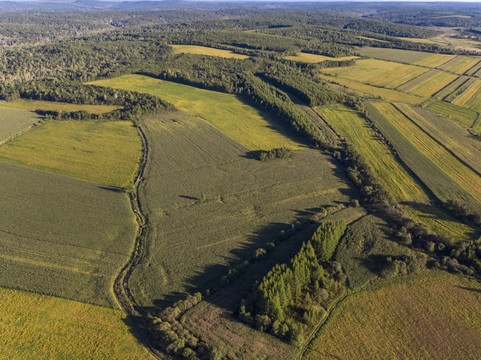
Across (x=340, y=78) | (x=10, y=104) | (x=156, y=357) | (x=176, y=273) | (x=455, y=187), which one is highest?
(x=340, y=78)

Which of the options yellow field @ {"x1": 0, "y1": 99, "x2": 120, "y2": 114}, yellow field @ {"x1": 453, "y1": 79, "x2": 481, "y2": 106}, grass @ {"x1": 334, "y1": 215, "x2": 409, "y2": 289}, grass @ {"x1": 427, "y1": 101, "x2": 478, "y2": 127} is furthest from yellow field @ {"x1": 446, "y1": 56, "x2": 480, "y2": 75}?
yellow field @ {"x1": 0, "y1": 99, "x2": 120, "y2": 114}

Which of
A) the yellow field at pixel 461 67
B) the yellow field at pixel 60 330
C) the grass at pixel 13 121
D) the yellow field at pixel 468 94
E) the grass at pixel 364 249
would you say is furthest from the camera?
the yellow field at pixel 461 67

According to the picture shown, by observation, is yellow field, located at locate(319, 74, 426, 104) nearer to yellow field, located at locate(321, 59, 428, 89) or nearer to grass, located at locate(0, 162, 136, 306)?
yellow field, located at locate(321, 59, 428, 89)

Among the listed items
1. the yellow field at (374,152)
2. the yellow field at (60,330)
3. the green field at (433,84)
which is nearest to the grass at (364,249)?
the yellow field at (374,152)

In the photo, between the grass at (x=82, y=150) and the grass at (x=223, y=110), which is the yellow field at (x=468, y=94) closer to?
the grass at (x=223, y=110)

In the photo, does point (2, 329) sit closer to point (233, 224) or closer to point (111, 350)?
point (111, 350)

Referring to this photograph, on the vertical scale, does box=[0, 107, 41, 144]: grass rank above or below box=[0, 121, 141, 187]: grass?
above

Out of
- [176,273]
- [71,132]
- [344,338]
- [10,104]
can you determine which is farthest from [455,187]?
[10,104]
